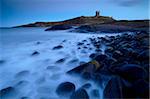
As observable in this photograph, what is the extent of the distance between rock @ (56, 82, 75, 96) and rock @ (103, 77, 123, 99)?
25cm

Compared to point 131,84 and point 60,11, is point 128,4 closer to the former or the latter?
point 60,11

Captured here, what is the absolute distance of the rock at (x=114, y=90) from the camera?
1.05m

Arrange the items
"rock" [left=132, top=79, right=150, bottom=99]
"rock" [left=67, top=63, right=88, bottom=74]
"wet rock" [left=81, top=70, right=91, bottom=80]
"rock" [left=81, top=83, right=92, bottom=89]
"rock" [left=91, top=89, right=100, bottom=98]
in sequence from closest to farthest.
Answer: "rock" [left=132, top=79, right=150, bottom=99], "rock" [left=91, top=89, right=100, bottom=98], "rock" [left=81, top=83, right=92, bottom=89], "wet rock" [left=81, top=70, right=91, bottom=80], "rock" [left=67, top=63, right=88, bottom=74]

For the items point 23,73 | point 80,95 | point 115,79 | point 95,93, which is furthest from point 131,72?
point 23,73

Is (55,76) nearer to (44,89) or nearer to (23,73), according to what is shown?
(44,89)

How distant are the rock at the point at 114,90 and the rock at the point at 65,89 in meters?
0.25

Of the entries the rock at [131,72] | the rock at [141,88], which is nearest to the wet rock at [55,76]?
the rock at [131,72]

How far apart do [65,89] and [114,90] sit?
0.37 m

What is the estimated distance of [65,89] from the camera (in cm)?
123

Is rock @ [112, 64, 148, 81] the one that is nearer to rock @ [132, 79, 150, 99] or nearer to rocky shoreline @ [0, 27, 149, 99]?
rocky shoreline @ [0, 27, 149, 99]

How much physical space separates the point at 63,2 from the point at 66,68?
96 cm

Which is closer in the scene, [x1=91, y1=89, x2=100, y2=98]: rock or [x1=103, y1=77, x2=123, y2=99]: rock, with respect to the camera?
[x1=103, y1=77, x2=123, y2=99]: rock

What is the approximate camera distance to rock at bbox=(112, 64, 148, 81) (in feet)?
3.98

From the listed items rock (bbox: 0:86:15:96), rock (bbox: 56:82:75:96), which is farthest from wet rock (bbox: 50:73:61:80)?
rock (bbox: 0:86:15:96)
